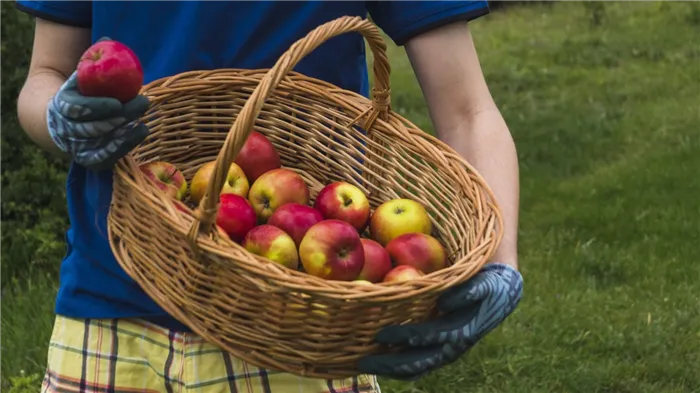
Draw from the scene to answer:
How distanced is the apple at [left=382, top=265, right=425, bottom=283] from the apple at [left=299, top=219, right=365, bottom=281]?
59mm

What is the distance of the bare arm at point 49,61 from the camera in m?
1.89

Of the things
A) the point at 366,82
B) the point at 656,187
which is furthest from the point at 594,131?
the point at 366,82

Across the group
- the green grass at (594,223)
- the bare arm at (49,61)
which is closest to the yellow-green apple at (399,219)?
the bare arm at (49,61)

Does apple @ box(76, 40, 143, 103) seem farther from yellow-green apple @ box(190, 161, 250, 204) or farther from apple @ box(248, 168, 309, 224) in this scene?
apple @ box(248, 168, 309, 224)

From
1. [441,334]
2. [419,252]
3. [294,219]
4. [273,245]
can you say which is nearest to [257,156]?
[294,219]

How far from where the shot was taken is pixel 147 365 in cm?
187

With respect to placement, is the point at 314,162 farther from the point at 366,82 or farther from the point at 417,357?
the point at 417,357

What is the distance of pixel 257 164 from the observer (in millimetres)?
1952

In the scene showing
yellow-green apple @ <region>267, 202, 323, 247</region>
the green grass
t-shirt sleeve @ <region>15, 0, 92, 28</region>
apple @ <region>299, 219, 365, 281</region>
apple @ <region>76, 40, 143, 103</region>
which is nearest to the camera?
apple @ <region>76, 40, 143, 103</region>

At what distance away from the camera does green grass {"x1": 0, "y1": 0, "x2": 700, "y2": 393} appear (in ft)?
12.1

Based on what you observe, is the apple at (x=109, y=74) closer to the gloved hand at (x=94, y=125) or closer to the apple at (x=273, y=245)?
the gloved hand at (x=94, y=125)

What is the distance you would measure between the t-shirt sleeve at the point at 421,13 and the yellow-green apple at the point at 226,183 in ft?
1.39

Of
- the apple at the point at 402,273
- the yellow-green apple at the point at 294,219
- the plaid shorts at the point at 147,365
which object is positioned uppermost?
the apple at the point at 402,273

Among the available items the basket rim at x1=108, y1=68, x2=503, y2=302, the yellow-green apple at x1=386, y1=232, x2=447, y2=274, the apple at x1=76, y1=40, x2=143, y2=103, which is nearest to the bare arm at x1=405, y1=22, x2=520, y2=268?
the basket rim at x1=108, y1=68, x2=503, y2=302
